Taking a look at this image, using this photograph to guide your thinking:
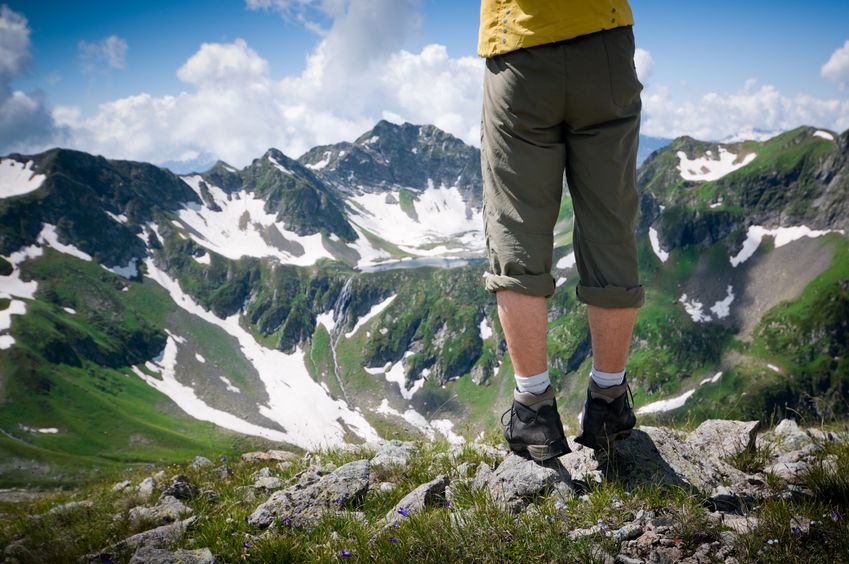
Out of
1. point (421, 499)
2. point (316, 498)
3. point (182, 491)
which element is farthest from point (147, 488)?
point (421, 499)

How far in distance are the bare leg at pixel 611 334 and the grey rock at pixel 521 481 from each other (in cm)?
91

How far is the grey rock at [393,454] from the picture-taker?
18.1 feet

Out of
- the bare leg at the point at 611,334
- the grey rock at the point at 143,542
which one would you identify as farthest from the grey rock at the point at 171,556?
the bare leg at the point at 611,334

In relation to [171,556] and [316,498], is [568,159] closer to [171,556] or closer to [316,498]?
[316,498]

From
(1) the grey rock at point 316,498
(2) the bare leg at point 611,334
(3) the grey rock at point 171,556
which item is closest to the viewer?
(3) the grey rock at point 171,556

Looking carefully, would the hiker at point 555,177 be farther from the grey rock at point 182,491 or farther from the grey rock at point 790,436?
the grey rock at point 182,491

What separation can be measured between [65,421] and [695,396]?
208 m

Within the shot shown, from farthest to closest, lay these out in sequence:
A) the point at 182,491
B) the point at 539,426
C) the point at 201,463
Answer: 1. the point at 201,463
2. the point at 182,491
3. the point at 539,426

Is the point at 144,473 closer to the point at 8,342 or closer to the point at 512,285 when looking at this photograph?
the point at 512,285

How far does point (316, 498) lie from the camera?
4719mm

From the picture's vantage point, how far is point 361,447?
23.3 ft

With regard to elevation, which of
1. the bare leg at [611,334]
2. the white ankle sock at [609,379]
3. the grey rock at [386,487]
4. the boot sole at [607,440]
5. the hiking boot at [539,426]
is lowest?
the grey rock at [386,487]

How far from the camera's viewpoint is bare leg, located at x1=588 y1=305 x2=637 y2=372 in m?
4.11

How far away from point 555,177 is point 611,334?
52.5 inches
